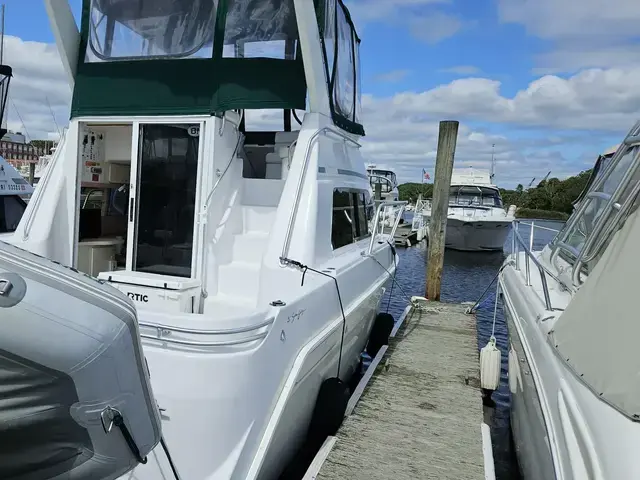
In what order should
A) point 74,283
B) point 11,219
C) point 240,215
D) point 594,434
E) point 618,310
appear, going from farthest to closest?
point 11,219
point 240,215
point 618,310
point 594,434
point 74,283

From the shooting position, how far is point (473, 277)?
18.4 meters

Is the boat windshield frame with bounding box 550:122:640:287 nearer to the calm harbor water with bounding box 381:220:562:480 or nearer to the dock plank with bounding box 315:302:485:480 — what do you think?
the dock plank with bounding box 315:302:485:480

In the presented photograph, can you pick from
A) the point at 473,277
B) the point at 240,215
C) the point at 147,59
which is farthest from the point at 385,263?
the point at 473,277

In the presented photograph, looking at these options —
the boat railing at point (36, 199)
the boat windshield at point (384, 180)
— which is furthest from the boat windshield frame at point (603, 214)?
the boat railing at point (36, 199)

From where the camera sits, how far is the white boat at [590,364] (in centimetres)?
191

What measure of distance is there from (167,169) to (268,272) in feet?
4.32

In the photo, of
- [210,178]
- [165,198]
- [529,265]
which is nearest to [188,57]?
[210,178]

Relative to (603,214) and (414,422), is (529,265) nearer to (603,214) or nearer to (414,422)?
(414,422)

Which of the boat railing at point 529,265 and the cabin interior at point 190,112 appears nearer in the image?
the boat railing at point 529,265

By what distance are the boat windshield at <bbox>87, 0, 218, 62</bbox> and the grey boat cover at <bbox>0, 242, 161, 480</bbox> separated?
3276 millimetres

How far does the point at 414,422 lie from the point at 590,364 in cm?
238

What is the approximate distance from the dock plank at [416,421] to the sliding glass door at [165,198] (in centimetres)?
196

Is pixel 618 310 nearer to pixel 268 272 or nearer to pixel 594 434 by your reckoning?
pixel 594 434

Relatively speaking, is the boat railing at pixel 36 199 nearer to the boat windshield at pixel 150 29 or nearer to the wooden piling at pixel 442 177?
the boat windshield at pixel 150 29
